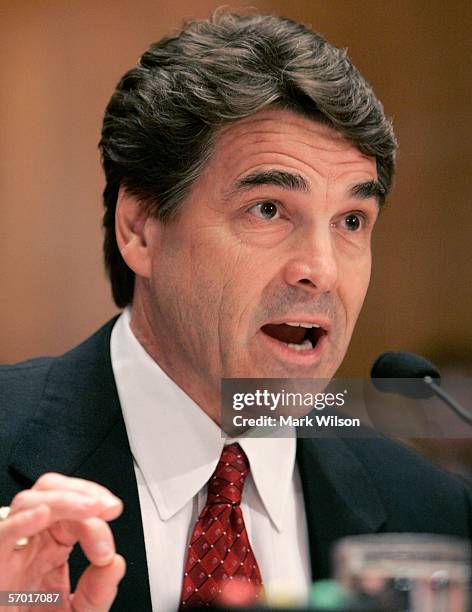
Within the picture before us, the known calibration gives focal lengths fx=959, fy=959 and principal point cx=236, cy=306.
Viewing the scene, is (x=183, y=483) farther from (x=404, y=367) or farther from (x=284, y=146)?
(x=284, y=146)

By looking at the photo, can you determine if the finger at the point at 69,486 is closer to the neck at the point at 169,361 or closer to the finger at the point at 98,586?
the finger at the point at 98,586

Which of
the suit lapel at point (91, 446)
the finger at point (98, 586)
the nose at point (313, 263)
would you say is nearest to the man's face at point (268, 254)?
the nose at point (313, 263)

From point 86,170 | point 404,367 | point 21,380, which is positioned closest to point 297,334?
point 404,367

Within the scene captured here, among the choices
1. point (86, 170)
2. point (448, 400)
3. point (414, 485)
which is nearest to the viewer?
point (448, 400)

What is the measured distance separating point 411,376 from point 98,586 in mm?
393

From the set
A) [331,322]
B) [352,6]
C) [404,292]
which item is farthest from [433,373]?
[352,6]

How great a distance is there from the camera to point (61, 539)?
0.83 metres

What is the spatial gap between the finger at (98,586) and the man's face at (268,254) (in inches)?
12.6

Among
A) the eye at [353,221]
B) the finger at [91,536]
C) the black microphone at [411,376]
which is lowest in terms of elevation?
the finger at [91,536]

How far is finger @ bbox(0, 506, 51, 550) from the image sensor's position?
2.49 feet

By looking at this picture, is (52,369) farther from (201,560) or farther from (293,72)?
(293,72)

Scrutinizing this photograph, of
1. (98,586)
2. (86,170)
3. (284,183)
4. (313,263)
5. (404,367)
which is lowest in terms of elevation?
(98,586)

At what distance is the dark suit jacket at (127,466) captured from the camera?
1.04 m

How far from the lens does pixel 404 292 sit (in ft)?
5.14
